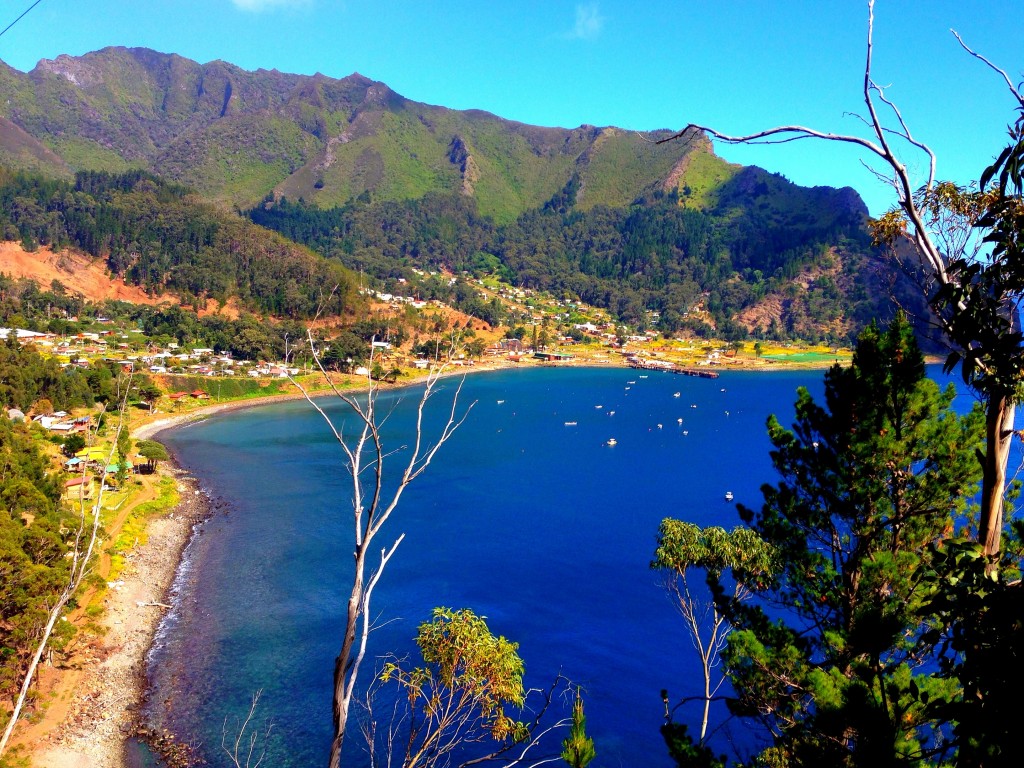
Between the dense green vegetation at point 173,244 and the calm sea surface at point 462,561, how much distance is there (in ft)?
121

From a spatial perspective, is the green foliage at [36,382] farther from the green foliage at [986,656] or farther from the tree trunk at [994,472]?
the green foliage at [986,656]

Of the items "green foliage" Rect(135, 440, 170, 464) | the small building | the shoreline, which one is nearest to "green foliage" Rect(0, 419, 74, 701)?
the shoreline

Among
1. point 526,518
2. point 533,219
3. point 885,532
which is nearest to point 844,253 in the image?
point 533,219

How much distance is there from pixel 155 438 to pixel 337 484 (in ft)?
57.6

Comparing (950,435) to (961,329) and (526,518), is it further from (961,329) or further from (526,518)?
(526,518)

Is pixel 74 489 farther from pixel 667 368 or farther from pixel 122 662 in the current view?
pixel 667 368

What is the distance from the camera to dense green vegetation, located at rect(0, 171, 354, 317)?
91.4 metres

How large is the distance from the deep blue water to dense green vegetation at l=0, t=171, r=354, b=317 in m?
36.4

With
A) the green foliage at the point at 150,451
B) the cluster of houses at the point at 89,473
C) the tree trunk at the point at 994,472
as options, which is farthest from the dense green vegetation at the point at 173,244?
the tree trunk at the point at 994,472

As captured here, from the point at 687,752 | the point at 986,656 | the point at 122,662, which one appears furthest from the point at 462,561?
the point at 986,656

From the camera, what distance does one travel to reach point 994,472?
139 inches

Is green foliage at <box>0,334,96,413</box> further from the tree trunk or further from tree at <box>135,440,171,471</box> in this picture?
the tree trunk

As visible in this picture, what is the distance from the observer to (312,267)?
326ft

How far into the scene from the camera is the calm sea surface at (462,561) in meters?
19.5
